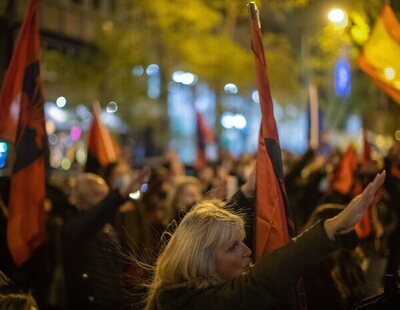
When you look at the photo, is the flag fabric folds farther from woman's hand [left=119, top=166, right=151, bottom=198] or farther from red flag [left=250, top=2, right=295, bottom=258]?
red flag [left=250, top=2, right=295, bottom=258]

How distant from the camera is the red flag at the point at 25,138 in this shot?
6.15 metres

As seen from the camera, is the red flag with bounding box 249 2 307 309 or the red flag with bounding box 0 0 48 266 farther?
the red flag with bounding box 0 0 48 266

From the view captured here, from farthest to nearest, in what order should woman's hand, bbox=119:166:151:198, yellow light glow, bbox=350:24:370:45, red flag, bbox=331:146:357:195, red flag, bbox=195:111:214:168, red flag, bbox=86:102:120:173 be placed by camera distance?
1. red flag, bbox=195:111:214:168
2. yellow light glow, bbox=350:24:370:45
3. red flag, bbox=86:102:120:173
4. red flag, bbox=331:146:357:195
5. woman's hand, bbox=119:166:151:198

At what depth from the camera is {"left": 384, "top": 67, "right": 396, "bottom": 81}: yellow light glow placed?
6512 mm

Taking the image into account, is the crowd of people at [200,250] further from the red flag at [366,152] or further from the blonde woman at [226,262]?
the red flag at [366,152]

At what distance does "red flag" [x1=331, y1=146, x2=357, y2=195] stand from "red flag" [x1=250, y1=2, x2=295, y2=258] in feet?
14.5

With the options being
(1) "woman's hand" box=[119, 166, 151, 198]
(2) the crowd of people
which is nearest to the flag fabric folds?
(2) the crowd of people

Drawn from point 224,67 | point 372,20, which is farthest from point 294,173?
point 224,67

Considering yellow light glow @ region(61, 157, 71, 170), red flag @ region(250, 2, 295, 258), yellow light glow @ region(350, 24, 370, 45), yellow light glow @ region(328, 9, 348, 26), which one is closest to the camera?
red flag @ region(250, 2, 295, 258)

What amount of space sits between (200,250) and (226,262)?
0.42 feet

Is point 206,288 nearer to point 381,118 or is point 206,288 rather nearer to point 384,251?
point 384,251

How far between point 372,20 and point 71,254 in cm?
851

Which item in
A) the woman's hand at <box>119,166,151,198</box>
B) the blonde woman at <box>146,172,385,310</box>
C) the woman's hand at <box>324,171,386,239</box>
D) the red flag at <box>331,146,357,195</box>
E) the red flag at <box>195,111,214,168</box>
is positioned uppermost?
the woman's hand at <box>324,171,386,239</box>

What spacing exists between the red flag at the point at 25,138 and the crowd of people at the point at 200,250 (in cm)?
26
